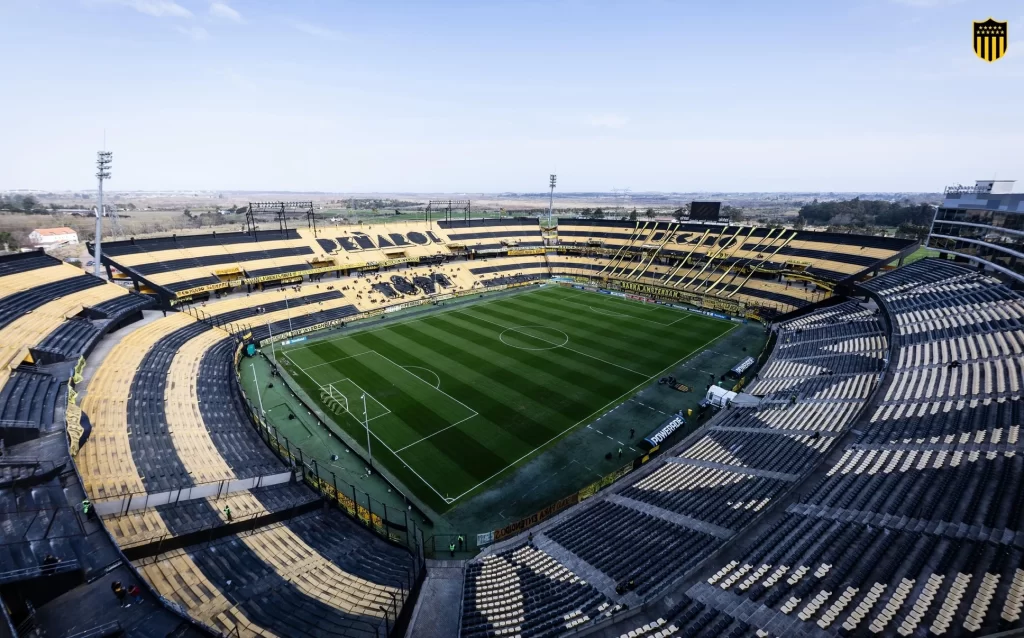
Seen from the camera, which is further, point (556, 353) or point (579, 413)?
point (556, 353)

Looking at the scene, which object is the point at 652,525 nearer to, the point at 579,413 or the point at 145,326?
the point at 579,413

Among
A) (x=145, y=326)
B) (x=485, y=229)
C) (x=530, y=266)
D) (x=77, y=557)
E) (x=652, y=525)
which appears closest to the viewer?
(x=77, y=557)

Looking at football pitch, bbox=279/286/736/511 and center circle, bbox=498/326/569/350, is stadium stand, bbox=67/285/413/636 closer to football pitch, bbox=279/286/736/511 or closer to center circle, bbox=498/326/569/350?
football pitch, bbox=279/286/736/511

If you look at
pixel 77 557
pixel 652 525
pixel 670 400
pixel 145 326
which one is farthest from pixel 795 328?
pixel 145 326

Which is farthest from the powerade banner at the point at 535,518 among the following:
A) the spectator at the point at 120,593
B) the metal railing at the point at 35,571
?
the metal railing at the point at 35,571

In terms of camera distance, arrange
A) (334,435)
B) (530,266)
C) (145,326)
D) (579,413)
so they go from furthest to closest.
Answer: (530,266) < (145,326) < (579,413) < (334,435)

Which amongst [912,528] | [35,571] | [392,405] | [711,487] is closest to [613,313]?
[392,405]
